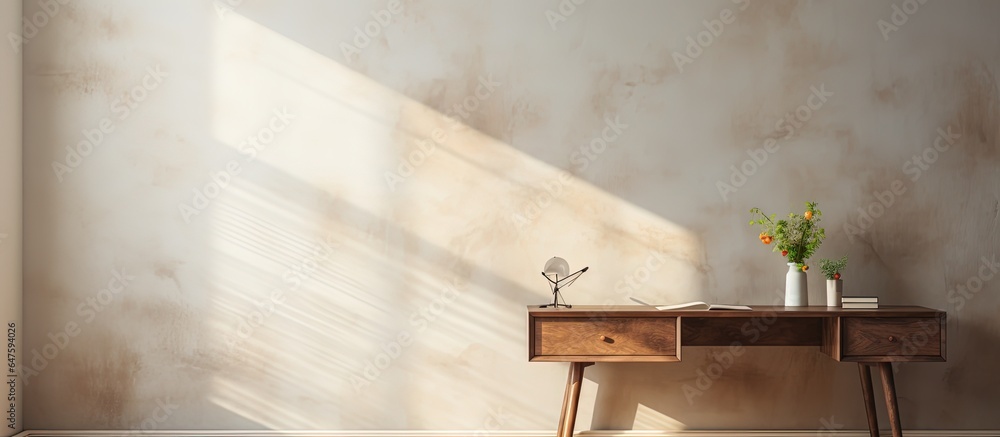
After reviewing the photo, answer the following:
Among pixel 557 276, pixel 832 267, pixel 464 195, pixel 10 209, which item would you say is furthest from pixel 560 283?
pixel 10 209

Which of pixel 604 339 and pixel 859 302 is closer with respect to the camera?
pixel 604 339

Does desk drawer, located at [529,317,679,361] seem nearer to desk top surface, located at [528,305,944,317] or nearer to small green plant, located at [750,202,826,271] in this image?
desk top surface, located at [528,305,944,317]

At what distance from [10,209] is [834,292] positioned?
3836mm

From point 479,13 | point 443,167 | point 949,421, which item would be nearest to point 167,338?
point 443,167

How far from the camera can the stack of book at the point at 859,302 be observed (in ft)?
11.2

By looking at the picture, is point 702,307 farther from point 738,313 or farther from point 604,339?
point 604,339

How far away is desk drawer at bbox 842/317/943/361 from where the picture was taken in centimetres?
327

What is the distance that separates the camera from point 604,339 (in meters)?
3.27

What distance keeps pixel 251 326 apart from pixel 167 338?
410mm

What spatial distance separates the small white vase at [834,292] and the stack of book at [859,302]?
3cm

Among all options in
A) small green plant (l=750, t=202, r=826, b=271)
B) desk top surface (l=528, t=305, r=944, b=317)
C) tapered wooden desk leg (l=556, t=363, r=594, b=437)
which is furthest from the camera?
small green plant (l=750, t=202, r=826, b=271)

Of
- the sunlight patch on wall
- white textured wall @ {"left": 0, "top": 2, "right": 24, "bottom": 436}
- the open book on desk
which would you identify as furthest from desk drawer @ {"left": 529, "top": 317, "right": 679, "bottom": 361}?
white textured wall @ {"left": 0, "top": 2, "right": 24, "bottom": 436}

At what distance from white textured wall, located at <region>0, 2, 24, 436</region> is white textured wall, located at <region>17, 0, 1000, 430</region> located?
0.22 ft

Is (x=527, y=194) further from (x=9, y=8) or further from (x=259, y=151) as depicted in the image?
(x=9, y=8)
